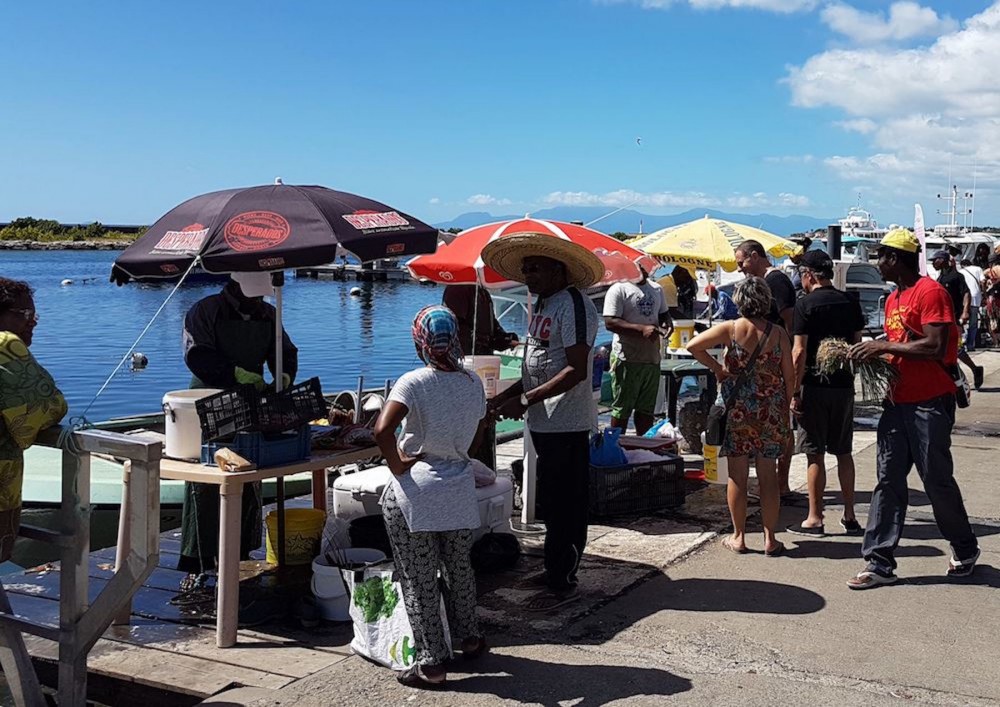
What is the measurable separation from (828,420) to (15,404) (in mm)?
5024

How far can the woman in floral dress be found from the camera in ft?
21.7

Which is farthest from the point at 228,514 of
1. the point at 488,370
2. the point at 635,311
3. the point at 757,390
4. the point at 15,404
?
the point at 635,311

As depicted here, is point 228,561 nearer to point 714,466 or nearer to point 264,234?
point 264,234

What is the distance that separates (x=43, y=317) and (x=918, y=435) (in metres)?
54.8

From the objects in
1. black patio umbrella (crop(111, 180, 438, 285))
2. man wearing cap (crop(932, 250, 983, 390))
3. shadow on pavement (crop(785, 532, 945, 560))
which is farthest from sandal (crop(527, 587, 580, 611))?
man wearing cap (crop(932, 250, 983, 390))

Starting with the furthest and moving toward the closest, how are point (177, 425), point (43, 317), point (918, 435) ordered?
point (43, 317)
point (918, 435)
point (177, 425)

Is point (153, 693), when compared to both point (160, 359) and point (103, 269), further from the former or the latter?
point (103, 269)

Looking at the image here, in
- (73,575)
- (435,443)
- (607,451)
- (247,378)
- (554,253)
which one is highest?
(554,253)

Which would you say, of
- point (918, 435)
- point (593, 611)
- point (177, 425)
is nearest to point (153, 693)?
point (177, 425)

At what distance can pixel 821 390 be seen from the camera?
23.9 feet

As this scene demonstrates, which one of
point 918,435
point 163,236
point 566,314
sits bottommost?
point 918,435

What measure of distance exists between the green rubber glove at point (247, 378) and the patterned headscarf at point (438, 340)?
5.91 ft

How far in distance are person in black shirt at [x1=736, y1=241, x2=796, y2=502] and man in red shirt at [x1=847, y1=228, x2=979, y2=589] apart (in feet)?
6.85

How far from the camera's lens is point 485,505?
257 inches
